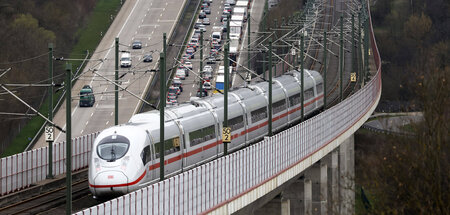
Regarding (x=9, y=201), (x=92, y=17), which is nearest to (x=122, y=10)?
(x=92, y=17)

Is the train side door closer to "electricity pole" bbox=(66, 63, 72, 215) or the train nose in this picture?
the train nose

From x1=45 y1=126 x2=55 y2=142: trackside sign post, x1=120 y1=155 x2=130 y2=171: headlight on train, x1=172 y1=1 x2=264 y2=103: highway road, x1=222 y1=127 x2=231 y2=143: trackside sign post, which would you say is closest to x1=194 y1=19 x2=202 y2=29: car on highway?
x1=172 y1=1 x2=264 y2=103: highway road

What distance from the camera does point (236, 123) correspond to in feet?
183

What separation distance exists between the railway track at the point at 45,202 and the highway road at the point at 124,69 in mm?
36282

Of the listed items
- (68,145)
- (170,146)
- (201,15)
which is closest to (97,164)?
(170,146)

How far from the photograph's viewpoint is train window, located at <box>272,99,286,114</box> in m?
63.6

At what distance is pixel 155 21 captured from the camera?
499 ft

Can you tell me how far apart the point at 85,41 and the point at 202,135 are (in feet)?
305

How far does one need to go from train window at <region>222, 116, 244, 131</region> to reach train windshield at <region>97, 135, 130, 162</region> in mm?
12400

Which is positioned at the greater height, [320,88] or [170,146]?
[170,146]

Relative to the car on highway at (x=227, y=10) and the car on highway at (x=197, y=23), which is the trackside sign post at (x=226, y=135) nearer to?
the car on highway at (x=197, y=23)

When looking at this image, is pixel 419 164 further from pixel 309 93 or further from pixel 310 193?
pixel 309 93

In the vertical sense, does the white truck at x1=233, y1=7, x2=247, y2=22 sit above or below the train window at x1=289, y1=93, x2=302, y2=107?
below

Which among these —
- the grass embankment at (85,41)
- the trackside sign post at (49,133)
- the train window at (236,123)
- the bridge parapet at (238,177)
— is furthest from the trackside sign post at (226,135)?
the grass embankment at (85,41)
